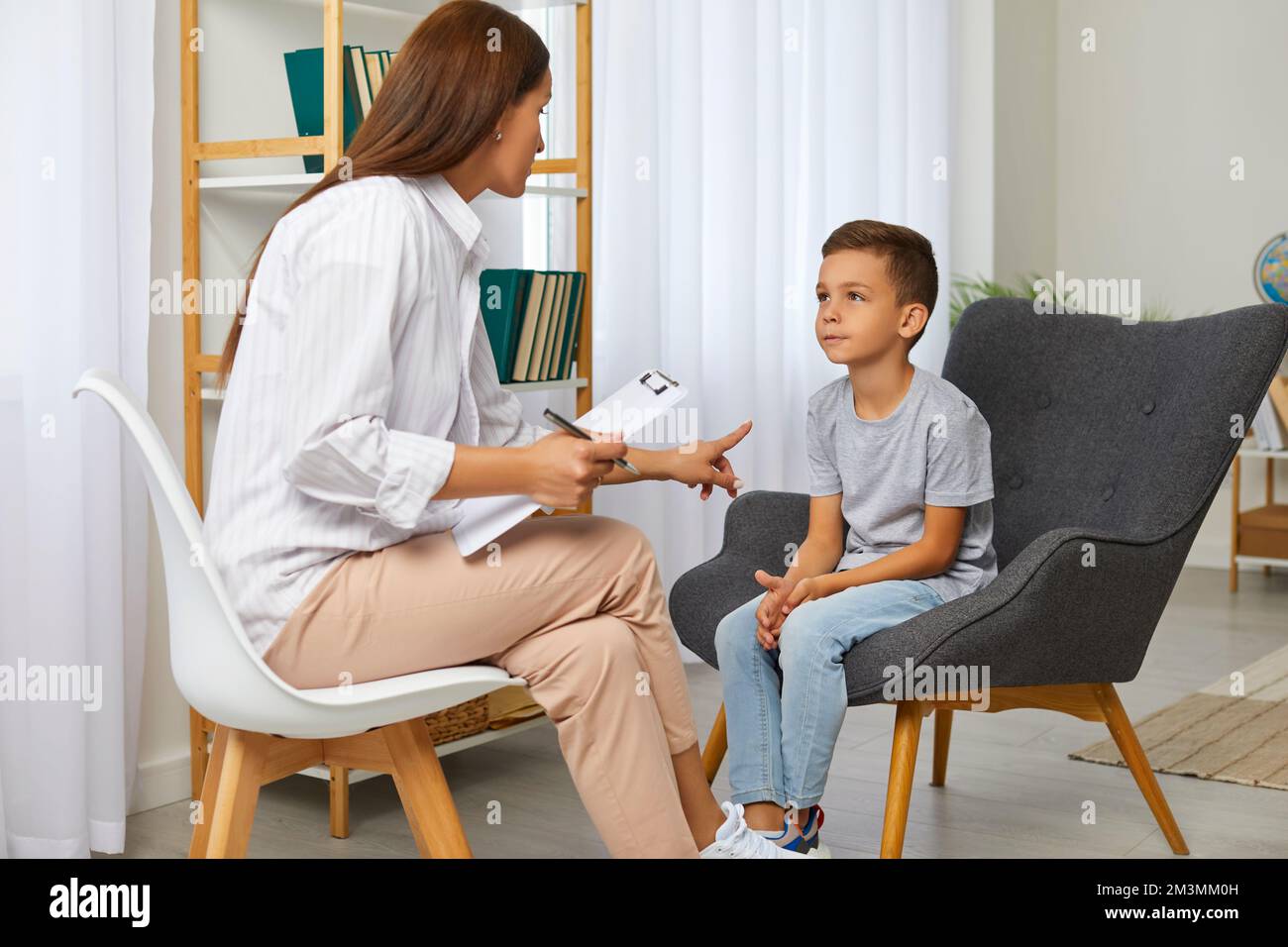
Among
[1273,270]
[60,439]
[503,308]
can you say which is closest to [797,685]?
[503,308]

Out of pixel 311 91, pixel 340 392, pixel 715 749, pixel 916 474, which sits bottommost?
pixel 715 749

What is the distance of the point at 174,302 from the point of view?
2322 mm

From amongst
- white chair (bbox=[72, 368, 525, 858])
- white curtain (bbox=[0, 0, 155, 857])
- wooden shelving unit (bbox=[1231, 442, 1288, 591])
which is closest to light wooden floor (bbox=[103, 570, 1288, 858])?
white curtain (bbox=[0, 0, 155, 857])

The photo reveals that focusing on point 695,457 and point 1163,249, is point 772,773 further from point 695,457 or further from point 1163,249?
point 1163,249

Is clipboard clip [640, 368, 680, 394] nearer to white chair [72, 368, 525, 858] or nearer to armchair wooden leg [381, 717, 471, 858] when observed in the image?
white chair [72, 368, 525, 858]

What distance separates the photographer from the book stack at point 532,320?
95.0 inches

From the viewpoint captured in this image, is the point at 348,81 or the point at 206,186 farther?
the point at 206,186

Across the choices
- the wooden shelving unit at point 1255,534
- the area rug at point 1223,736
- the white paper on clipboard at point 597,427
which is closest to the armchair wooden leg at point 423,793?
the white paper on clipboard at point 597,427

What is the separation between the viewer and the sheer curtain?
322 centimetres

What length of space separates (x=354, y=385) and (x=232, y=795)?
45cm

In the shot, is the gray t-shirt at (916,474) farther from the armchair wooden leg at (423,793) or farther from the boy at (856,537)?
the armchair wooden leg at (423,793)

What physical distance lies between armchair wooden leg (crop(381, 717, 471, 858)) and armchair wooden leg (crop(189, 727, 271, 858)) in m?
0.15

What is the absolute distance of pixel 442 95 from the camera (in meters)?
1.51

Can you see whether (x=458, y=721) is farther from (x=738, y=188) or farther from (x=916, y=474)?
(x=738, y=188)
